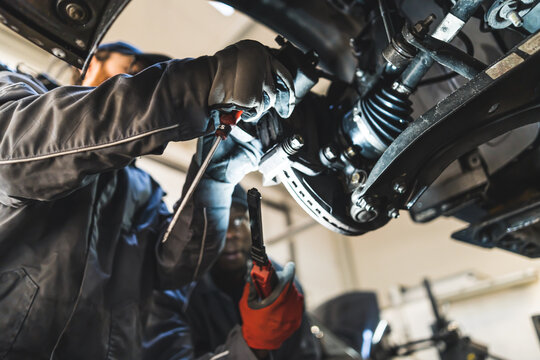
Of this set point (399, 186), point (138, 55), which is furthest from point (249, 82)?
point (138, 55)

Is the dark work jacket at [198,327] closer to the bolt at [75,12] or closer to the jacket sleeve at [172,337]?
the jacket sleeve at [172,337]

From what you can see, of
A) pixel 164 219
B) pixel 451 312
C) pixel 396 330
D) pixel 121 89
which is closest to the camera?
pixel 121 89

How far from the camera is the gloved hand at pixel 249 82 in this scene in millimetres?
614

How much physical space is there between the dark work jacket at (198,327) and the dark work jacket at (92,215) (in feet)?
0.23

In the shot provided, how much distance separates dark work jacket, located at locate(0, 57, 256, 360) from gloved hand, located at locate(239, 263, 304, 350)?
2.4 inches

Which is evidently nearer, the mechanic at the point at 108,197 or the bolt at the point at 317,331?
the mechanic at the point at 108,197

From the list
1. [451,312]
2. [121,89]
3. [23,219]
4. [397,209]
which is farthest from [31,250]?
[451,312]

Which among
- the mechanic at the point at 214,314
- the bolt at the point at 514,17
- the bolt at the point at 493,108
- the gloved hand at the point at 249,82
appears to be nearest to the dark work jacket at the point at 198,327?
the mechanic at the point at 214,314

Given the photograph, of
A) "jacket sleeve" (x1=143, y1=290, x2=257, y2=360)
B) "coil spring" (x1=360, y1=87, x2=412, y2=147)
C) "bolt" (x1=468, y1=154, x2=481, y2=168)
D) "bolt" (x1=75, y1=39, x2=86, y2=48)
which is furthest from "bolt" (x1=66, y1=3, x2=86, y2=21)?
"bolt" (x1=468, y1=154, x2=481, y2=168)

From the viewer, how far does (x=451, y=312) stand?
288cm

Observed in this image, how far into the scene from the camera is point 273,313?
35.8 inches

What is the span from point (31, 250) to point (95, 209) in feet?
0.55

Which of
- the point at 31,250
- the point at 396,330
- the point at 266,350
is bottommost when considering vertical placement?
the point at 396,330

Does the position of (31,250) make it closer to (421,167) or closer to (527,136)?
(421,167)
